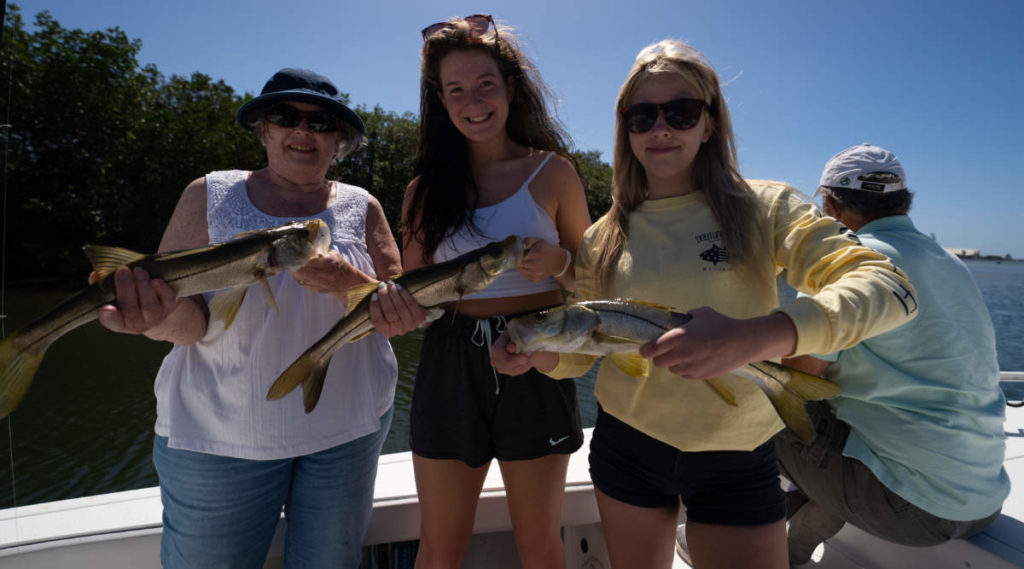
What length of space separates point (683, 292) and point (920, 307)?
1647 mm

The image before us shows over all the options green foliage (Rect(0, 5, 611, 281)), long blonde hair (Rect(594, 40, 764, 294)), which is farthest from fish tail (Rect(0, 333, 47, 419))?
green foliage (Rect(0, 5, 611, 281))

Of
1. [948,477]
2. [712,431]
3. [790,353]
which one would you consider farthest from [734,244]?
[948,477]

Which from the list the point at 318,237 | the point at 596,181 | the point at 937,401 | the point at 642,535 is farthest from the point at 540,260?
the point at 596,181

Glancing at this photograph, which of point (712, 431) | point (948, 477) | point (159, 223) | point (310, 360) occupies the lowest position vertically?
point (159, 223)

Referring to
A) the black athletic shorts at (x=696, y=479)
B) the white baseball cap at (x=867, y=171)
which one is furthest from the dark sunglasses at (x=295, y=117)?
the white baseball cap at (x=867, y=171)

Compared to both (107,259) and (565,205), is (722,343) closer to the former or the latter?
(565,205)

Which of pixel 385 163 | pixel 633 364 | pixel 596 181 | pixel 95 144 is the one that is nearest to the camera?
pixel 633 364

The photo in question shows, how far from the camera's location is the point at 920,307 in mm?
2955

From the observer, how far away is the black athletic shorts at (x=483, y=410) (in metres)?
2.81

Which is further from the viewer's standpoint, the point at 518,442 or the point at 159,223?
the point at 159,223

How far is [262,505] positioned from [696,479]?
2221mm

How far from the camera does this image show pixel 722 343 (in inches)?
69.4

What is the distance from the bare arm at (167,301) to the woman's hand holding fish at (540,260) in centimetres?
169

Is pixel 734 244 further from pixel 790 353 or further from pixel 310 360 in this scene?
pixel 310 360
